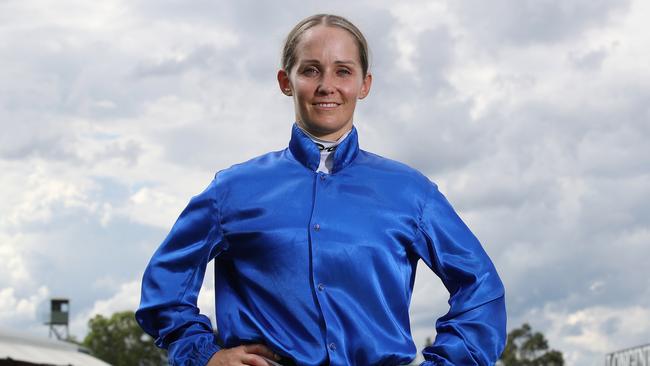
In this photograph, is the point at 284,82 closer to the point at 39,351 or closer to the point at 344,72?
the point at 344,72

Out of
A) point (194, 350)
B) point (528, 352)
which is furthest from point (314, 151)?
point (528, 352)

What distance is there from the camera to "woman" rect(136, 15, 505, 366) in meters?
3.58

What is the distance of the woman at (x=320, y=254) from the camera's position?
3.58 metres

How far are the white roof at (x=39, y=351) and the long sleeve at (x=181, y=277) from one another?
25.7m

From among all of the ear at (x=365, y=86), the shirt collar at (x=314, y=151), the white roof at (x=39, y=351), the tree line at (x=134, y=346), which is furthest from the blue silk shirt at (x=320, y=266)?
the tree line at (x=134, y=346)

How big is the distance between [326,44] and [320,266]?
693mm

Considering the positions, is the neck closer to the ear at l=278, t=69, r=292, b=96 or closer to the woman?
the woman

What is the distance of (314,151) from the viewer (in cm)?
374

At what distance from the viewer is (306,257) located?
3582mm

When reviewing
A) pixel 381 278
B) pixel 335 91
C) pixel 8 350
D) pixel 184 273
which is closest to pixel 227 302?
pixel 184 273

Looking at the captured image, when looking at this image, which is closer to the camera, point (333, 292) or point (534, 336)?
point (333, 292)

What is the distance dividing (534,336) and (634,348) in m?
36.5

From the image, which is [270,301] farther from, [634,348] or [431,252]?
[634,348]

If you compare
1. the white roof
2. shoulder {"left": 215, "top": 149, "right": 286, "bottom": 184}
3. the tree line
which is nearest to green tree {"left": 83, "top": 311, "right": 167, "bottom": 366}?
the tree line
